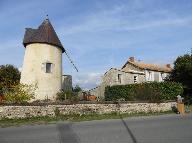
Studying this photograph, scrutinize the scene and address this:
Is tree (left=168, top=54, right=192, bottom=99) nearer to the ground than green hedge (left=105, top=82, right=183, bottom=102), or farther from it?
farther from it

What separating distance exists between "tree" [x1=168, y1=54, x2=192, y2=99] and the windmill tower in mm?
17005

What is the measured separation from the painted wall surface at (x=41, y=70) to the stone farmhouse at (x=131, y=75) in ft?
56.6

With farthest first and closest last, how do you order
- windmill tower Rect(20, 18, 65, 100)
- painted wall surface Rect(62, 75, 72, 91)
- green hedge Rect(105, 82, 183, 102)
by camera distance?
painted wall surface Rect(62, 75, 72, 91) < windmill tower Rect(20, 18, 65, 100) < green hedge Rect(105, 82, 183, 102)

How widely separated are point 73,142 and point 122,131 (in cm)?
340

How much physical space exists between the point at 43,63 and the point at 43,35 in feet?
9.74

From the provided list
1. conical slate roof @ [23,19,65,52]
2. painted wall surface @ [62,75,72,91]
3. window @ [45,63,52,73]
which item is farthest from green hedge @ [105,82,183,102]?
conical slate roof @ [23,19,65,52]

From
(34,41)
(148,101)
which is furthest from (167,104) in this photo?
(34,41)

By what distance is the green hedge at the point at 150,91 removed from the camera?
30.6 meters

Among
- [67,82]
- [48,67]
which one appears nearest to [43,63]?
[48,67]

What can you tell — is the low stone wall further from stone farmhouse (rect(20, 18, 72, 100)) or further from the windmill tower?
the windmill tower

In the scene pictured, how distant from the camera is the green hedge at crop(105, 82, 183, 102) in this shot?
100 feet

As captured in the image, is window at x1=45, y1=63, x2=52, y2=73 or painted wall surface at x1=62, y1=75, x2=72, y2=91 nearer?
window at x1=45, y1=63, x2=52, y2=73

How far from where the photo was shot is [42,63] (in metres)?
32.0

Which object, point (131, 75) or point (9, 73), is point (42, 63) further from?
point (131, 75)
